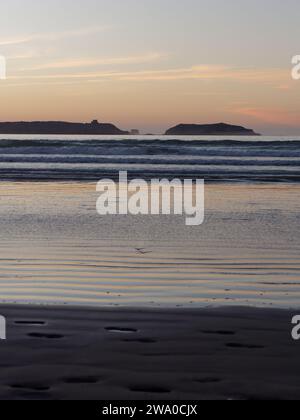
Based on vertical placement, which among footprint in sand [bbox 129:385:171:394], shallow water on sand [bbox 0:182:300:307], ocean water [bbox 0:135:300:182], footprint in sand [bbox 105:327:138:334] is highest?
ocean water [bbox 0:135:300:182]

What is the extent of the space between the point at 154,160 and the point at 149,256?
28727mm

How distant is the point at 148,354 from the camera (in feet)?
19.2

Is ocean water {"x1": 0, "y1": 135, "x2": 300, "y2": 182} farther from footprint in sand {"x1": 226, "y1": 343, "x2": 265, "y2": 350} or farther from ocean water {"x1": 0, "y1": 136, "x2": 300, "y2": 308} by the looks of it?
footprint in sand {"x1": 226, "y1": 343, "x2": 265, "y2": 350}

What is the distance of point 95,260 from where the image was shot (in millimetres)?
9984

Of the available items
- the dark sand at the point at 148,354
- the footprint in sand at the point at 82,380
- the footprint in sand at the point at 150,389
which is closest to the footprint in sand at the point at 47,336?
the dark sand at the point at 148,354

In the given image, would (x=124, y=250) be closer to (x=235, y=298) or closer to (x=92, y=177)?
(x=235, y=298)

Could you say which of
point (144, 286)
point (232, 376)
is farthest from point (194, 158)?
point (232, 376)

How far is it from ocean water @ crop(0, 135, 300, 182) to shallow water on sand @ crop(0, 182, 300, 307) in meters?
11.2

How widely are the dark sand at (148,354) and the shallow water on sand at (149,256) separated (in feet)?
1.91

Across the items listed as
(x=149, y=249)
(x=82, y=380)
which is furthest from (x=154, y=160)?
(x=82, y=380)

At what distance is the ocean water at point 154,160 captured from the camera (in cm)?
2862

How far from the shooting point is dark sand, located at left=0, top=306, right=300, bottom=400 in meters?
5.03

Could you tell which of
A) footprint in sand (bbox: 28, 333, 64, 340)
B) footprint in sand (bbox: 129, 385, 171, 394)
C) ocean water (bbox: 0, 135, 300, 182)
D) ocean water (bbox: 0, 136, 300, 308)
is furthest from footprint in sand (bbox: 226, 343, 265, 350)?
ocean water (bbox: 0, 135, 300, 182)

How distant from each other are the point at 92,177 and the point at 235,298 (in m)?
19.6
